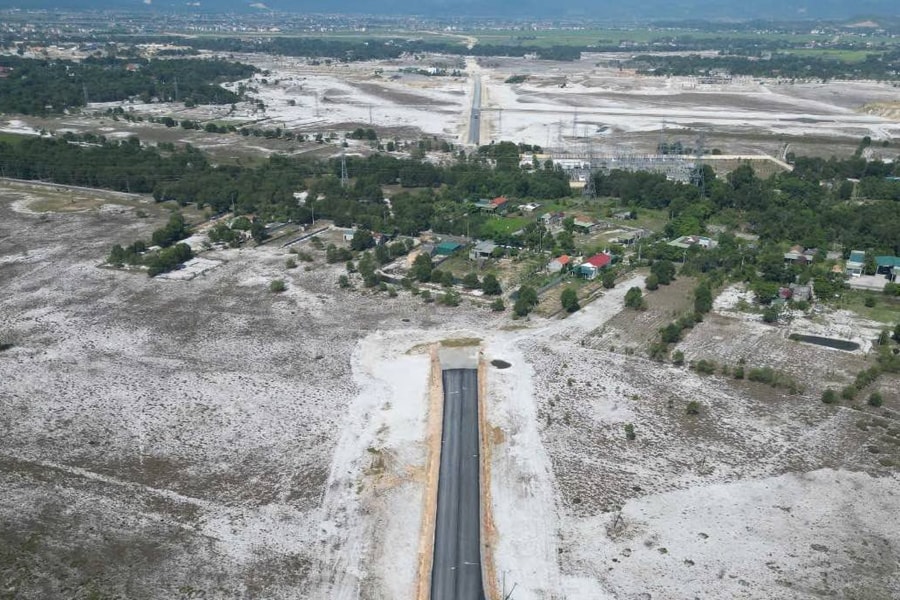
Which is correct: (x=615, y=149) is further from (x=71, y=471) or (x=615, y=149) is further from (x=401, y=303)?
(x=71, y=471)

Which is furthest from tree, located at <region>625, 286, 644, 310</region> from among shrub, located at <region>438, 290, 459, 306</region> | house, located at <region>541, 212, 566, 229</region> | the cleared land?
house, located at <region>541, 212, 566, 229</region>

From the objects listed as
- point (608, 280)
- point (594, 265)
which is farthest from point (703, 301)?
point (594, 265)

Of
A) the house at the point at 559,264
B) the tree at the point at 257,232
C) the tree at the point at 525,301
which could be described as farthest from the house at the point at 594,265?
the tree at the point at 257,232

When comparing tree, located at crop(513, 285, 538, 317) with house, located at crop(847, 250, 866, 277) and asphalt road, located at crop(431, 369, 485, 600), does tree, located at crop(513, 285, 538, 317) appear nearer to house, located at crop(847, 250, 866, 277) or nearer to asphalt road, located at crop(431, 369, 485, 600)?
asphalt road, located at crop(431, 369, 485, 600)

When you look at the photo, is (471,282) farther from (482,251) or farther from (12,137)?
(12,137)

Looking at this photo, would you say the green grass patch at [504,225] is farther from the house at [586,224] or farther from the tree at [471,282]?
the tree at [471,282]

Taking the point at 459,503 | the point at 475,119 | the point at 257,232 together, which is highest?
the point at 475,119

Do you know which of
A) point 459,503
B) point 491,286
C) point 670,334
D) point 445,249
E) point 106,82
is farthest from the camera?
point 106,82
